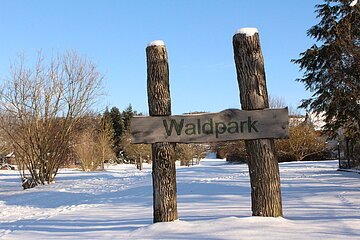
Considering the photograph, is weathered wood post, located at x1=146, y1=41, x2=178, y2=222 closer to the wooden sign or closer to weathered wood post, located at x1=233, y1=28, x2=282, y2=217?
the wooden sign

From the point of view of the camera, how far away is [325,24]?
22.1 m

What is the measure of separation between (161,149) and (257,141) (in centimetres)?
149

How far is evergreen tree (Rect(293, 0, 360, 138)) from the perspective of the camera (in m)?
17.2

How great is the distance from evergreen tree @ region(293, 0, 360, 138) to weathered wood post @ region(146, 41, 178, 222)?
36.8 feet

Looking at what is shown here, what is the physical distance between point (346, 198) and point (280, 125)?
4.83 m

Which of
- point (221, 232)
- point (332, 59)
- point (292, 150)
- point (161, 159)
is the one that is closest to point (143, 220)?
point (161, 159)

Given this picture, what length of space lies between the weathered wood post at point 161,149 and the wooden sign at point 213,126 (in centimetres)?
16

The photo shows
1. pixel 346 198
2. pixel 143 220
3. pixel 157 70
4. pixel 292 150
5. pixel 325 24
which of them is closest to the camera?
pixel 157 70

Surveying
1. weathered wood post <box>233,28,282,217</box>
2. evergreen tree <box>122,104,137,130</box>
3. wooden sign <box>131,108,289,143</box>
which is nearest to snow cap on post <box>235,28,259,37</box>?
weathered wood post <box>233,28,282,217</box>

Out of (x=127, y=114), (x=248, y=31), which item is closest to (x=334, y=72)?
(x=248, y=31)

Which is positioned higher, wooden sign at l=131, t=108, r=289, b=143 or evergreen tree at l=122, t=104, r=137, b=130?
evergreen tree at l=122, t=104, r=137, b=130

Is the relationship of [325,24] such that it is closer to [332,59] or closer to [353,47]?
[332,59]

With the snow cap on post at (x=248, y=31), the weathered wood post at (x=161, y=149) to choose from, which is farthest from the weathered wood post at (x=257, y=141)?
the weathered wood post at (x=161, y=149)

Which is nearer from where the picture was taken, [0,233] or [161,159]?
[161,159]
